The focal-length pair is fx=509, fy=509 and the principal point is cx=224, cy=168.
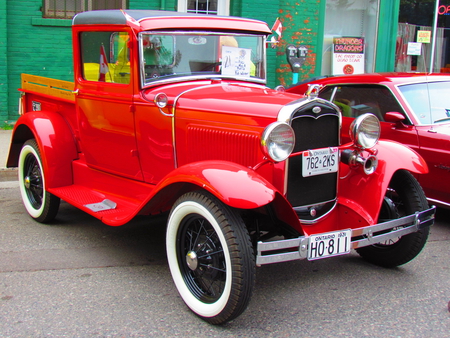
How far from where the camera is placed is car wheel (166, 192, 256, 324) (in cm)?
275

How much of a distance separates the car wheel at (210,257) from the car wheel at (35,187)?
1868mm

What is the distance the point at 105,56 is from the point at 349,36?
8.05 meters

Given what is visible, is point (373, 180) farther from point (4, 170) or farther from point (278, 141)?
point (4, 170)

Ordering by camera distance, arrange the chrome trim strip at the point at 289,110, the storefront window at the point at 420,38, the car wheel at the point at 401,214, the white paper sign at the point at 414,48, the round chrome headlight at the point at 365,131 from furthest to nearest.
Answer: the white paper sign at the point at 414,48 → the storefront window at the point at 420,38 → the car wheel at the point at 401,214 → the round chrome headlight at the point at 365,131 → the chrome trim strip at the point at 289,110

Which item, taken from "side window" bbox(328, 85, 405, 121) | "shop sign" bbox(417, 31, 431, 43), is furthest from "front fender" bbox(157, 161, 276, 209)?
"shop sign" bbox(417, 31, 431, 43)

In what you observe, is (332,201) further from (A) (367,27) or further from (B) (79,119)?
(A) (367,27)

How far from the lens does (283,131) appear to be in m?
2.95

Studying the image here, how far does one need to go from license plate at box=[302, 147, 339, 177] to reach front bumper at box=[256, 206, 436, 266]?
1.51 feet

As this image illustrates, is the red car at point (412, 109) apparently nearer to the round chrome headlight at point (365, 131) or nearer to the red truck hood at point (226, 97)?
the red truck hood at point (226, 97)

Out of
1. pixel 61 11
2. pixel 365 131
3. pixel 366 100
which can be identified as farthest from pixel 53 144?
pixel 61 11

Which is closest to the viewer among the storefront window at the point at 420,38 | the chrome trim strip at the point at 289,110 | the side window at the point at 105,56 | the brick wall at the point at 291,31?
the chrome trim strip at the point at 289,110

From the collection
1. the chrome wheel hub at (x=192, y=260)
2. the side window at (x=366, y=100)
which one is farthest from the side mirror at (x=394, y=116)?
the chrome wheel hub at (x=192, y=260)

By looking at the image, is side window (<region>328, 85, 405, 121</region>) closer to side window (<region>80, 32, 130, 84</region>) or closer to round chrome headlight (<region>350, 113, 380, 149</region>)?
round chrome headlight (<region>350, 113, 380, 149</region>)

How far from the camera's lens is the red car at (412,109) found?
470 cm
